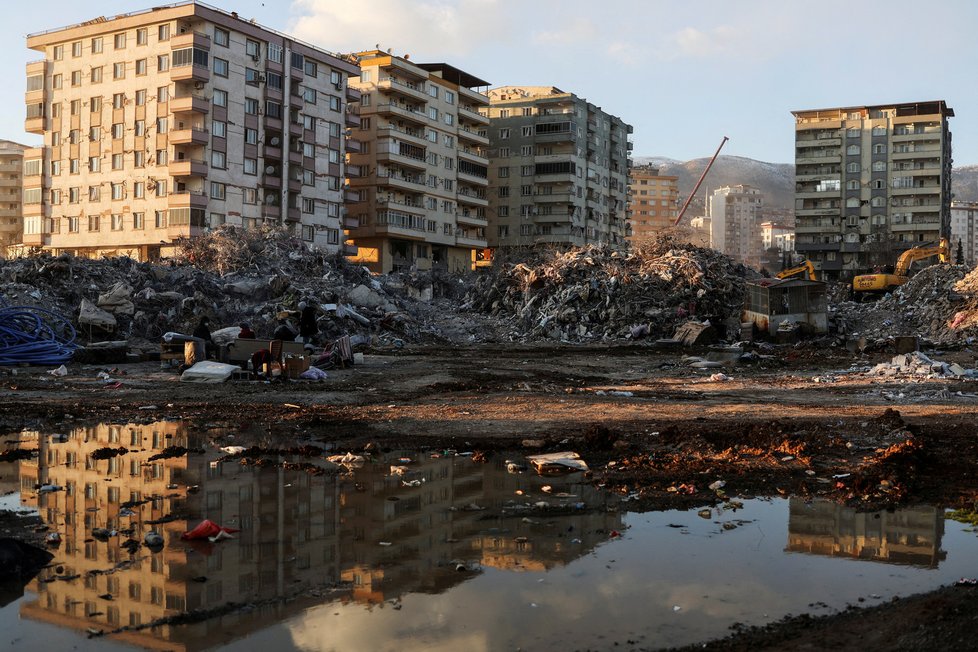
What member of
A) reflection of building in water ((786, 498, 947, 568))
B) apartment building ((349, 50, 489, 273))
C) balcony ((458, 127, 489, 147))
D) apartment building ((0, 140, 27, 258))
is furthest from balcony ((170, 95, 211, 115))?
apartment building ((0, 140, 27, 258))

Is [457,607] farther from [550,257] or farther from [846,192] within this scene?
[846,192]

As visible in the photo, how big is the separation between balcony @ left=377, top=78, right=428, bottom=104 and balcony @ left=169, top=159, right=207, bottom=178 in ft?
66.4

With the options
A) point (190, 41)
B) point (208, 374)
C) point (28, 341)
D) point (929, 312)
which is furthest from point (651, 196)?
point (208, 374)

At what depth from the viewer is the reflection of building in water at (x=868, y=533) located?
548cm

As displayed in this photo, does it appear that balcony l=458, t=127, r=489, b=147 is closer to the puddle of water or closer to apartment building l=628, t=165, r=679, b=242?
the puddle of water

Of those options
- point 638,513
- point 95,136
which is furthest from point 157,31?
point 638,513

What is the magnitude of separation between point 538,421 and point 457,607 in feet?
21.4

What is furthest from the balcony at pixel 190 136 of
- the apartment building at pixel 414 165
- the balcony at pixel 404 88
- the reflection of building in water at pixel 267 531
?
the reflection of building in water at pixel 267 531

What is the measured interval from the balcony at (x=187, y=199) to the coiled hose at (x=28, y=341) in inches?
1303

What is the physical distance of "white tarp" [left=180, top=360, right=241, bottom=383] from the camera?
15.6 meters

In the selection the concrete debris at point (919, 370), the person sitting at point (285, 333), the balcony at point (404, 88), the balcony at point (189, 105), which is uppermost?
the balcony at point (404, 88)

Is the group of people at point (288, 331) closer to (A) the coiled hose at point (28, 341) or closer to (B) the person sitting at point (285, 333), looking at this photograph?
(B) the person sitting at point (285, 333)

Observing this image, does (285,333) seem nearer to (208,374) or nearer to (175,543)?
(208,374)

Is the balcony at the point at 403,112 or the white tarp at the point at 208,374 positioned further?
the balcony at the point at 403,112
